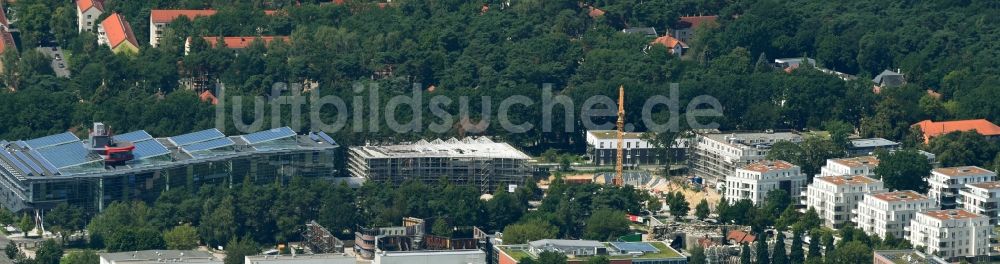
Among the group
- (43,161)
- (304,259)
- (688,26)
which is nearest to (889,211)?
(304,259)

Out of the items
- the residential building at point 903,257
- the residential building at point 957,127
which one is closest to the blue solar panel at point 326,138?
the residential building at point 957,127

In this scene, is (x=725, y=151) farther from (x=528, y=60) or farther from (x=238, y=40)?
(x=238, y=40)

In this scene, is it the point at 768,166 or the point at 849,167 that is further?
the point at 849,167

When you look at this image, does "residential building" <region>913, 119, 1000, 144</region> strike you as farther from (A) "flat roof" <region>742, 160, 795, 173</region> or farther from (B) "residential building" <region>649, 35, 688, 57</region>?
(B) "residential building" <region>649, 35, 688, 57</region>

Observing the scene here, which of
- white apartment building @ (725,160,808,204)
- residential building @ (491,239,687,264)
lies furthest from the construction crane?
residential building @ (491,239,687,264)

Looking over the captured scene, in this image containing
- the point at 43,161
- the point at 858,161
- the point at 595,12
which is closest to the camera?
the point at 43,161
